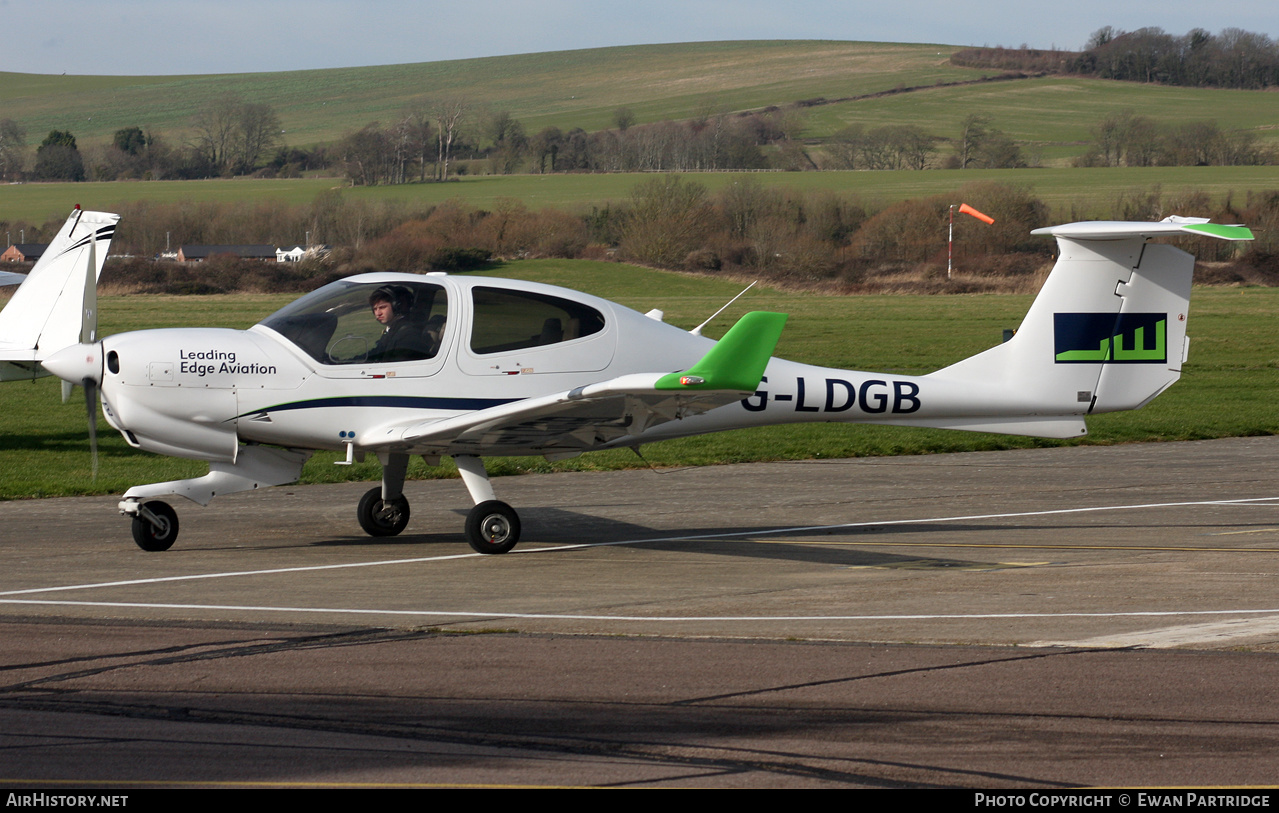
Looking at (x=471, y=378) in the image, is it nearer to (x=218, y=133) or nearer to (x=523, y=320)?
(x=523, y=320)

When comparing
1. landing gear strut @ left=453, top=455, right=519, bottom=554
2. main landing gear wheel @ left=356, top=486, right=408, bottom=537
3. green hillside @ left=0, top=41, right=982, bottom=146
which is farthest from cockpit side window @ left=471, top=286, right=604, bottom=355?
green hillside @ left=0, top=41, right=982, bottom=146

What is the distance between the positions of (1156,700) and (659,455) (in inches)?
474

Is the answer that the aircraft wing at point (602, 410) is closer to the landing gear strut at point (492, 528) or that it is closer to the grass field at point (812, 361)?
the landing gear strut at point (492, 528)

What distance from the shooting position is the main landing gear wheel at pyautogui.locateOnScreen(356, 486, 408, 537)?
1171cm

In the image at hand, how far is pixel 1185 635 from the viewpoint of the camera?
7.55m

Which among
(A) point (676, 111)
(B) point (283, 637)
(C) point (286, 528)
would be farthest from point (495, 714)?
(A) point (676, 111)

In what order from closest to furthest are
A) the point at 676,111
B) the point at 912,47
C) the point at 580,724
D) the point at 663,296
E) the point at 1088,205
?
1. the point at 580,724
2. the point at 663,296
3. the point at 1088,205
4. the point at 676,111
5. the point at 912,47

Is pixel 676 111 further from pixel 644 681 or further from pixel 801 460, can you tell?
pixel 644 681

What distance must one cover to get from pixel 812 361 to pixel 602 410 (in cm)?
2345

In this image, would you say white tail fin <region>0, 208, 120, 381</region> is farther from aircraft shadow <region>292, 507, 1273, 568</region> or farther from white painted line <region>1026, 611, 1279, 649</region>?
white painted line <region>1026, 611, 1279, 649</region>

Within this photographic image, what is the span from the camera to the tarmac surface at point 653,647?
529 cm

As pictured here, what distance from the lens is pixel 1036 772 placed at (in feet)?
16.6

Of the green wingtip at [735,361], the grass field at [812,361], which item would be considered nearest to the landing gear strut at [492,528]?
the green wingtip at [735,361]

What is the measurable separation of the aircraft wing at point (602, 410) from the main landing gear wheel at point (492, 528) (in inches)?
21.7
